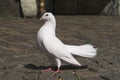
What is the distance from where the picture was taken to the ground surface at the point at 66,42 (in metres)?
5.93

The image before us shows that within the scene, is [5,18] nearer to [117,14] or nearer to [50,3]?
[50,3]

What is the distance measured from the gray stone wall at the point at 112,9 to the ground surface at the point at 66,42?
1.18 metres

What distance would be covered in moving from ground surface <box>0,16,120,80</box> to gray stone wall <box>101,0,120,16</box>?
3.87ft

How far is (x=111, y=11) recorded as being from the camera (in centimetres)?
1576

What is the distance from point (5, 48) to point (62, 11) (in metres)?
8.86

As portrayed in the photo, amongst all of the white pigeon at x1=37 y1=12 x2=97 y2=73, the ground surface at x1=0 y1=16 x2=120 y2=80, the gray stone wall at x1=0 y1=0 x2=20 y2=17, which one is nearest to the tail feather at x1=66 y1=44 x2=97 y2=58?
the white pigeon at x1=37 y1=12 x2=97 y2=73

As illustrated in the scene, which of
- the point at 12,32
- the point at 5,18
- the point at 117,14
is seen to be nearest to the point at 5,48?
the point at 12,32

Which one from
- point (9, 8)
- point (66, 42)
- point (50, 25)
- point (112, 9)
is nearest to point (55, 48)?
point (50, 25)

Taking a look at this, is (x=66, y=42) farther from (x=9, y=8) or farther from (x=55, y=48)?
(x=9, y=8)

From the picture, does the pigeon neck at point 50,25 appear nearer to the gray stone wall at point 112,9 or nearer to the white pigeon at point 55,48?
the white pigeon at point 55,48

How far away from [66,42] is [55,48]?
3.44 meters

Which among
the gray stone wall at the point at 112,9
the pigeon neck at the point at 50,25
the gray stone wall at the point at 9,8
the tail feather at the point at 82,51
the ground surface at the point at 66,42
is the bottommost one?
the gray stone wall at the point at 112,9

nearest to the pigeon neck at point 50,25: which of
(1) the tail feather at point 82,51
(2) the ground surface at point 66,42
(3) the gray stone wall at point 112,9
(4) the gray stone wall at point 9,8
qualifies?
(1) the tail feather at point 82,51

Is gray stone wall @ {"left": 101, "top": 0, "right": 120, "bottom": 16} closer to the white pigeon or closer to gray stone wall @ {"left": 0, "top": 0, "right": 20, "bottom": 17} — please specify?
gray stone wall @ {"left": 0, "top": 0, "right": 20, "bottom": 17}
